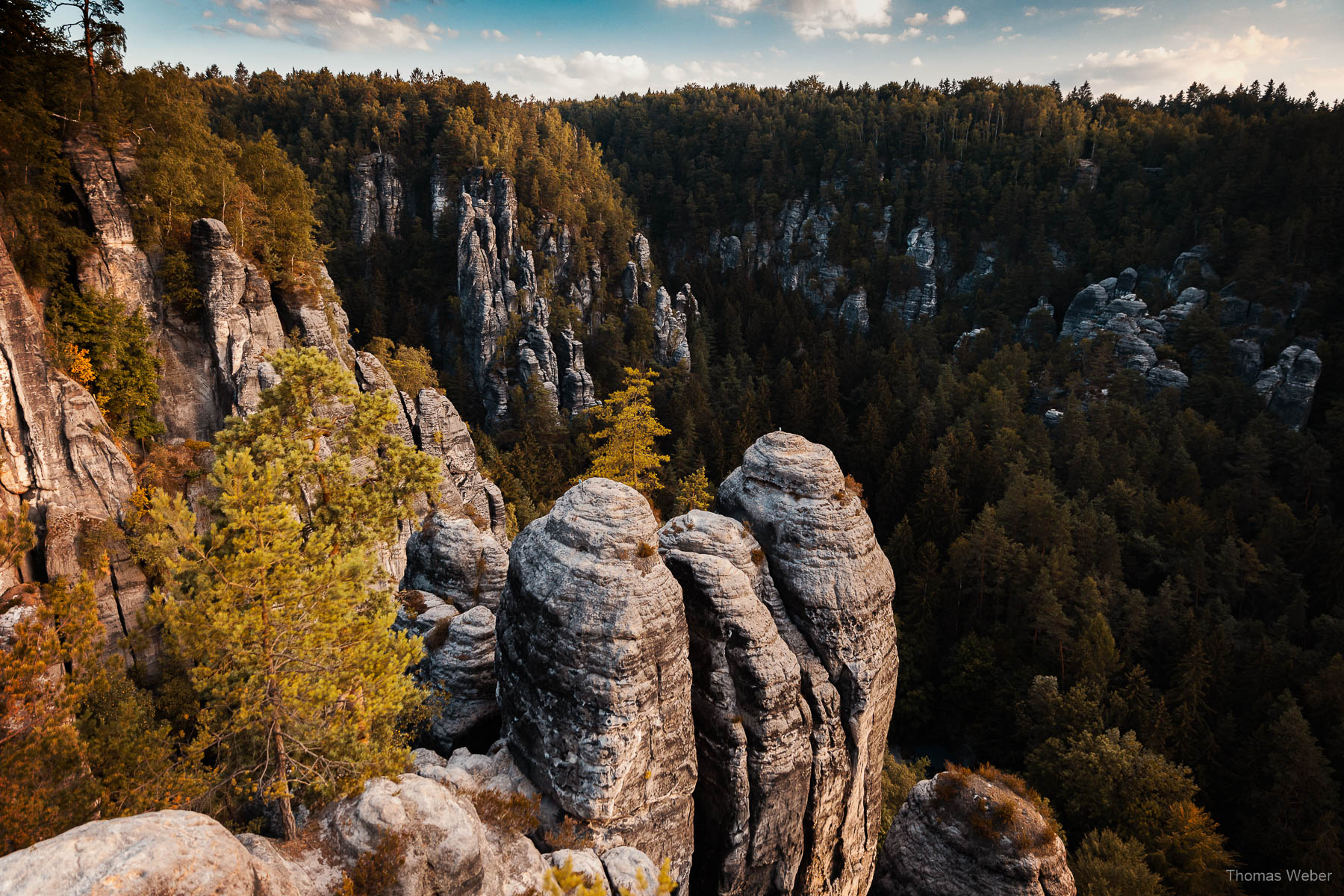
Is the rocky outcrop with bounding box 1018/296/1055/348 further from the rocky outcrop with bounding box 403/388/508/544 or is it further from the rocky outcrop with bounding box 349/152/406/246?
the rocky outcrop with bounding box 349/152/406/246

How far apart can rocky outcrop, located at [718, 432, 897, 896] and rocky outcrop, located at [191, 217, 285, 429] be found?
96.1ft

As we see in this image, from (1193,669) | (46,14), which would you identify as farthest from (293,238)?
(1193,669)

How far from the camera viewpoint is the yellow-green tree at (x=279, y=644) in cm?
1075

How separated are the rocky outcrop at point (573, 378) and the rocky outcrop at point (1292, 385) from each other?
80.1 metres

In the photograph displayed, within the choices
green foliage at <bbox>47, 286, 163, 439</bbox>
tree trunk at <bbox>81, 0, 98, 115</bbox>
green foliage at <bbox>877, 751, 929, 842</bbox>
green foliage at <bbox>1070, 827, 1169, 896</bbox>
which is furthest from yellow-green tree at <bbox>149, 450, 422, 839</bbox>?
tree trunk at <bbox>81, 0, 98, 115</bbox>

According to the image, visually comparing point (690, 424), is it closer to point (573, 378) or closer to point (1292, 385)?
point (573, 378)

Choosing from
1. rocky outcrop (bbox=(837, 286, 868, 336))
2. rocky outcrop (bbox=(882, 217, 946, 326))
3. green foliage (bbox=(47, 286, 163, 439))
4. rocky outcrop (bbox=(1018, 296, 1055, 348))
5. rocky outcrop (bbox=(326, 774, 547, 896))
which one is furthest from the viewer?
rocky outcrop (bbox=(882, 217, 946, 326))

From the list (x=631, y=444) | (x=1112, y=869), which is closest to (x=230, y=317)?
(x=631, y=444)

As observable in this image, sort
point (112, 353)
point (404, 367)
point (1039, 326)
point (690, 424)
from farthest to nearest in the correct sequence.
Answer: point (1039, 326), point (690, 424), point (404, 367), point (112, 353)

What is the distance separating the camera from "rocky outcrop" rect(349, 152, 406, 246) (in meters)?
98.8

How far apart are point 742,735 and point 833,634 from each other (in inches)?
158

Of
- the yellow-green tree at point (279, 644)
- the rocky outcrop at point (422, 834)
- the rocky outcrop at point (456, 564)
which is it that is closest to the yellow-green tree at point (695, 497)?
the rocky outcrop at point (456, 564)

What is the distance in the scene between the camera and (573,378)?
89.7m

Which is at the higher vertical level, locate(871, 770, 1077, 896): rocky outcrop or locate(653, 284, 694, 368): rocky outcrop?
locate(653, 284, 694, 368): rocky outcrop
